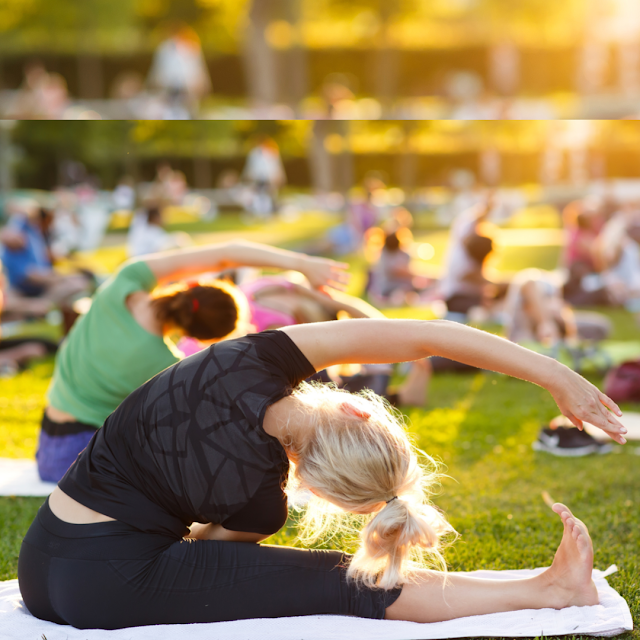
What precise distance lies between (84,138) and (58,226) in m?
7.53

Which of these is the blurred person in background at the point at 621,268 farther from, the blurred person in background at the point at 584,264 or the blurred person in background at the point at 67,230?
the blurred person in background at the point at 67,230

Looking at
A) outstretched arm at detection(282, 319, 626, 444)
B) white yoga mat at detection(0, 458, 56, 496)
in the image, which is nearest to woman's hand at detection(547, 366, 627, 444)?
outstretched arm at detection(282, 319, 626, 444)

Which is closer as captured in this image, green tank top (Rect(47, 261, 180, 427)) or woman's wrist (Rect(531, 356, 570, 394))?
woman's wrist (Rect(531, 356, 570, 394))

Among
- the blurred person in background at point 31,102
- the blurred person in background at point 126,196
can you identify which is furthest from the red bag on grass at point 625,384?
the blurred person in background at point 126,196

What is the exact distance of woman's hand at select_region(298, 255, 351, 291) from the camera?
3396 mm

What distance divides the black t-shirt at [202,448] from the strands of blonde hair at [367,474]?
0.09 metres

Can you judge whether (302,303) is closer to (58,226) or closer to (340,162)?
(58,226)

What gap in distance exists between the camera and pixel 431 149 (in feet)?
82.6

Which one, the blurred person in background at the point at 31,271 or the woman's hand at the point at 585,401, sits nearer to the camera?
the woman's hand at the point at 585,401

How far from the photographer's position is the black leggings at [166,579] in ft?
7.54

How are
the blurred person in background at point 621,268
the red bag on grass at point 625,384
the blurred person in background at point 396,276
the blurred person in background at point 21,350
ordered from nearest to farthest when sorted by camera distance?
the red bag on grass at point 625,384
the blurred person in background at point 21,350
the blurred person in background at point 621,268
the blurred person in background at point 396,276

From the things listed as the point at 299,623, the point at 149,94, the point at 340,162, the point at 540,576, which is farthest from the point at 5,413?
the point at 340,162

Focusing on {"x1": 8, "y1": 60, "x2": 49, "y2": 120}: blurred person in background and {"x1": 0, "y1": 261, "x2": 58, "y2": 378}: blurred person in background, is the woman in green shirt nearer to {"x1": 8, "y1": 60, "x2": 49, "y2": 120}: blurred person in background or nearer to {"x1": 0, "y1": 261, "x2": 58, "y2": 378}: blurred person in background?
{"x1": 0, "y1": 261, "x2": 58, "y2": 378}: blurred person in background

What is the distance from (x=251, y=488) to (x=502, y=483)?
216cm
